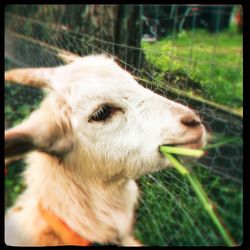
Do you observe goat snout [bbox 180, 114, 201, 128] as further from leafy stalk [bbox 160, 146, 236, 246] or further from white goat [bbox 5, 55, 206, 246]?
leafy stalk [bbox 160, 146, 236, 246]

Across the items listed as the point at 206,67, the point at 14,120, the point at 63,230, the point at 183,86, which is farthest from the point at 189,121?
the point at 14,120

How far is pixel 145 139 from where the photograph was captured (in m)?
2.05

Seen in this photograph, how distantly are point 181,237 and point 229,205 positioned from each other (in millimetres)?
469

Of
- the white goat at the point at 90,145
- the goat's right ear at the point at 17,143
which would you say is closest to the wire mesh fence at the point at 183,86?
the white goat at the point at 90,145

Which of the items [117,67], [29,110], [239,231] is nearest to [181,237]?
[239,231]

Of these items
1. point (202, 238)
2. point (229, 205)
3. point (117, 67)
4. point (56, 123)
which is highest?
point (117, 67)

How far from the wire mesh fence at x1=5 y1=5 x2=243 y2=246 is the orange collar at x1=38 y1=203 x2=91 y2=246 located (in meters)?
0.42

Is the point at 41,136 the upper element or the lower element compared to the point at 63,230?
upper

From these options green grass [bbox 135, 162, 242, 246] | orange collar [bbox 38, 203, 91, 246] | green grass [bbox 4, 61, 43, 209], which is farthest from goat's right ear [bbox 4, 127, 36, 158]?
green grass [bbox 4, 61, 43, 209]

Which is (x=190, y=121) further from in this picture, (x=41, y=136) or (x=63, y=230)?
(x=63, y=230)

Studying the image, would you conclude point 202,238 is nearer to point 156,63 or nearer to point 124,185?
point 124,185

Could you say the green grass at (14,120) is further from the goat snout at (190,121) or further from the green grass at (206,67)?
the goat snout at (190,121)

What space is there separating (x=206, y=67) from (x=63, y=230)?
1256 mm

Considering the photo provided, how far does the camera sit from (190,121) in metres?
1.94
